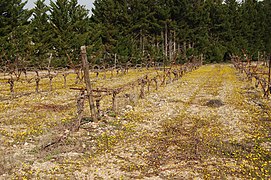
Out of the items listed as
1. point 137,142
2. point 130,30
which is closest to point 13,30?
point 130,30

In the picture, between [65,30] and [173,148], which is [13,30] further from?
[173,148]

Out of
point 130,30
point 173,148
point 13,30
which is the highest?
point 130,30

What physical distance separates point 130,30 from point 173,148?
41301mm

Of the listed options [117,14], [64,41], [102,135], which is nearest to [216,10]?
[117,14]

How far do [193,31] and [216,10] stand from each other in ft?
34.1

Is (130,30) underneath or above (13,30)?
above

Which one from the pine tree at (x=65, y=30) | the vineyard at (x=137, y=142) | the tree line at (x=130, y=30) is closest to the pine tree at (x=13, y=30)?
the tree line at (x=130, y=30)

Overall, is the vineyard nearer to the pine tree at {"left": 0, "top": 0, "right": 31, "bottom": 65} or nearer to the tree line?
the tree line

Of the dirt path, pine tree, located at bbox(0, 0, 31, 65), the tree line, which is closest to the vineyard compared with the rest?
the dirt path

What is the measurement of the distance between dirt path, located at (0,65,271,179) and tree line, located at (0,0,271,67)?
9.96 m

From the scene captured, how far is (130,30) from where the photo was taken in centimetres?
4634

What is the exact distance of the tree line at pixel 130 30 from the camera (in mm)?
29781

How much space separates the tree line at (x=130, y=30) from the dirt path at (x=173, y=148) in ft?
32.7

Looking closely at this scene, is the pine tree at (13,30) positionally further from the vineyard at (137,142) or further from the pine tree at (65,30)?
the vineyard at (137,142)
